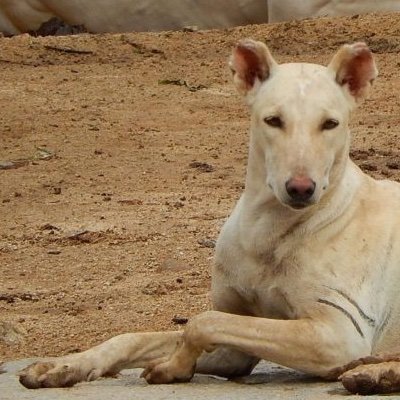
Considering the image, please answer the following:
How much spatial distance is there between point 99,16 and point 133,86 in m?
2.30

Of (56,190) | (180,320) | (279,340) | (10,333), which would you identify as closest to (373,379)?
(279,340)

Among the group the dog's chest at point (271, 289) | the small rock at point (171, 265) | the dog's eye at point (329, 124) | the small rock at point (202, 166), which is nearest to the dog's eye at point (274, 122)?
the dog's eye at point (329, 124)

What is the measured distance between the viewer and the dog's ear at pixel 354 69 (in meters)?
6.25

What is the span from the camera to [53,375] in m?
5.98

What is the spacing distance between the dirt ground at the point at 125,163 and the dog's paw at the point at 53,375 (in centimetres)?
146

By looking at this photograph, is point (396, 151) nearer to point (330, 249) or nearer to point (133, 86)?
point (133, 86)

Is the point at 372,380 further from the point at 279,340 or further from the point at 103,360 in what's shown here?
the point at 103,360

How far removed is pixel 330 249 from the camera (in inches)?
243

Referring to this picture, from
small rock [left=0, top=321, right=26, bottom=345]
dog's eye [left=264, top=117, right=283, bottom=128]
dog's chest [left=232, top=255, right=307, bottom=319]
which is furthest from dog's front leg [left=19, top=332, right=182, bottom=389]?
small rock [left=0, top=321, right=26, bottom=345]

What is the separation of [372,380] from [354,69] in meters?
1.27

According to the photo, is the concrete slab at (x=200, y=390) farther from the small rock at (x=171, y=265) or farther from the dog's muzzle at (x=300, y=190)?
the small rock at (x=171, y=265)

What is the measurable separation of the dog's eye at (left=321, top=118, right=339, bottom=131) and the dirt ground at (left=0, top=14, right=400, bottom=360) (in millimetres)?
2004

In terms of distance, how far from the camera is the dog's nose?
5703 millimetres

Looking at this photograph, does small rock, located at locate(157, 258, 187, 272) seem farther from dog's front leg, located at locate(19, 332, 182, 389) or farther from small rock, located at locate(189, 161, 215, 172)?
dog's front leg, located at locate(19, 332, 182, 389)
